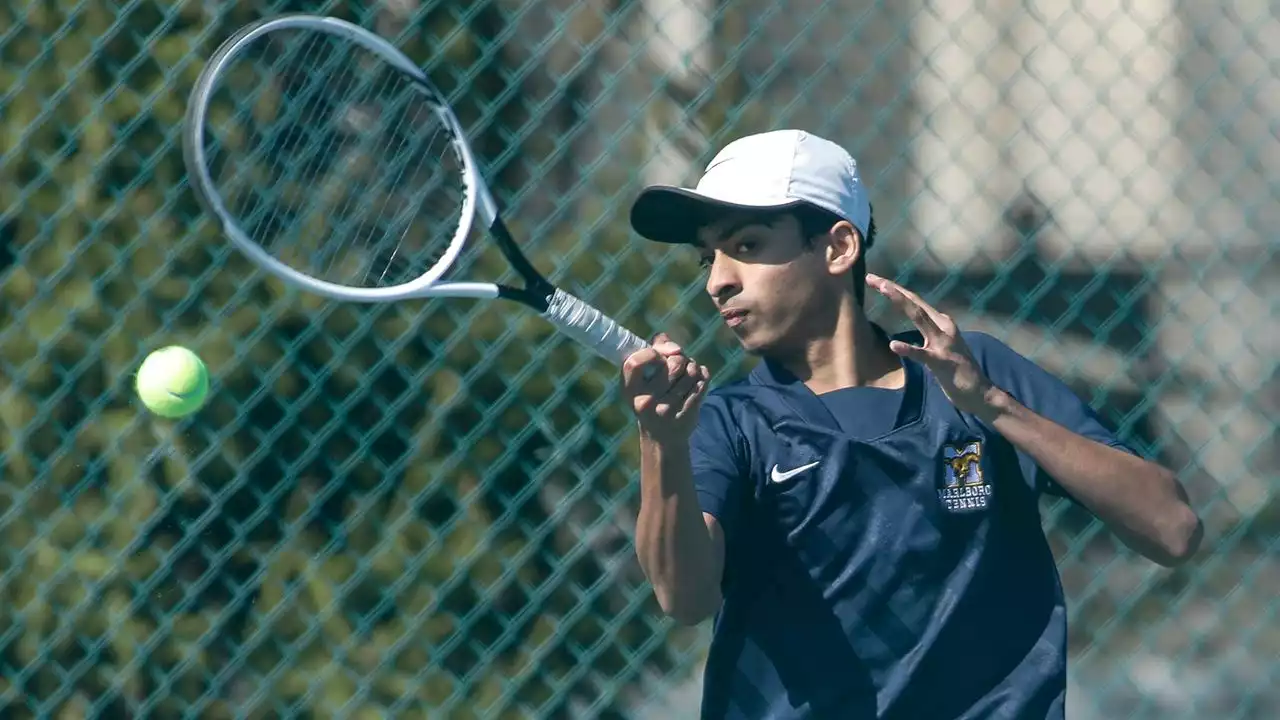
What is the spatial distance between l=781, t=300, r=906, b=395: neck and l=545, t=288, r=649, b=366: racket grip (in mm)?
300

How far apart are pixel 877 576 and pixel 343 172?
4.83ft

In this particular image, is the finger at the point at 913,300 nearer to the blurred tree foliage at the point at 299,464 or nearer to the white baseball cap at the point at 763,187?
the white baseball cap at the point at 763,187

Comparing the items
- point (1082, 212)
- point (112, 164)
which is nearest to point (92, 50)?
point (112, 164)

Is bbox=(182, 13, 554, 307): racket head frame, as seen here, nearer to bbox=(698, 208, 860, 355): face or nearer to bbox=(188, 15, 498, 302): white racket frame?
bbox=(188, 15, 498, 302): white racket frame

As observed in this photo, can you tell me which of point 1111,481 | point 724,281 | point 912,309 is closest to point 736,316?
point 724,281

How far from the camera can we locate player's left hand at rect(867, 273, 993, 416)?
2379mm

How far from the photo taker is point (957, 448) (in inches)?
99.5

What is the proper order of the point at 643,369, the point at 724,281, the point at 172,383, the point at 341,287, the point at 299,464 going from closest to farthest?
the point at 643,369
the point at 724,281
the point at 341,287
the point at 172,383
the point at 299,464

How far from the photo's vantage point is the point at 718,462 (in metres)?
2.49

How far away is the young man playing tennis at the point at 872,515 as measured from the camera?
2.43 meters

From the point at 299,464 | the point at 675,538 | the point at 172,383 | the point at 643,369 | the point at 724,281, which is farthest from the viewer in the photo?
the point at 299,464

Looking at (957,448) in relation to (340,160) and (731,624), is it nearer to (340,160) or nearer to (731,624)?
(731,624)

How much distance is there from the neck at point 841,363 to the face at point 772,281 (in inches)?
0.6

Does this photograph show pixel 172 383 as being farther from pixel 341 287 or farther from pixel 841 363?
pixel 841 363
